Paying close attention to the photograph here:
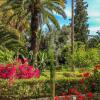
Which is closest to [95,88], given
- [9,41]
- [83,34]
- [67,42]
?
[9,41]

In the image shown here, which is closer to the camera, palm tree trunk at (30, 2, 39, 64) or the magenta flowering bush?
the magenta flowering bush

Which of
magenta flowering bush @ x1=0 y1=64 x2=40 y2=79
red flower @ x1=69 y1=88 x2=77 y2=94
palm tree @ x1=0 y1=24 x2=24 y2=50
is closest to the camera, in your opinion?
red flower @ x1=69 y1=88 x2=77 y2=94

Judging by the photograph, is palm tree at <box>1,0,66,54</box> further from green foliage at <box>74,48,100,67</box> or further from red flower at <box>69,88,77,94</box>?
red flower at <box>69,88,77,94</box>

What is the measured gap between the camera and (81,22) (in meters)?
78.2

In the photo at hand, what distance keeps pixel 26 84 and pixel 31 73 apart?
8.97 feet

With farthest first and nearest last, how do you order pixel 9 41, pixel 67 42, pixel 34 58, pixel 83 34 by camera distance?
pixel 83 34, pixel 67 42, pixel 9 41, pixel 34 58

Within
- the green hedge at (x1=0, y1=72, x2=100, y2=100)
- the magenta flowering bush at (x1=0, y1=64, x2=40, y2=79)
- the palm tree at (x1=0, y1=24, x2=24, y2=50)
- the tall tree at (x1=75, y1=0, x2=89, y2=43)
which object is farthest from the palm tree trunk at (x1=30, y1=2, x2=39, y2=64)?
the tall tree at (x1=75, y1=0, x2=89, y2=43)

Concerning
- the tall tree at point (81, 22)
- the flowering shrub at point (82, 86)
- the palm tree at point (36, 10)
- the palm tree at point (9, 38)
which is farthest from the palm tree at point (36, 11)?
the tall tree at point (81, 22)

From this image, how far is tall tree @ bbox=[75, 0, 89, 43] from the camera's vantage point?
250 ft

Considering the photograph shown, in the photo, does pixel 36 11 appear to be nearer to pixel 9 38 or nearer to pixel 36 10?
pixel 36 10

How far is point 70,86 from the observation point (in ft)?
55.3

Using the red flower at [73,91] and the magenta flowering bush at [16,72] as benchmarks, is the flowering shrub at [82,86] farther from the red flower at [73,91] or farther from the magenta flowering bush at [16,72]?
the magenta flowering bush at [16,72]

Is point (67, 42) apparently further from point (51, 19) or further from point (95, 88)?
point (95, 88)

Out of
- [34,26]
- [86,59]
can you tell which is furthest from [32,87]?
[86,59]
